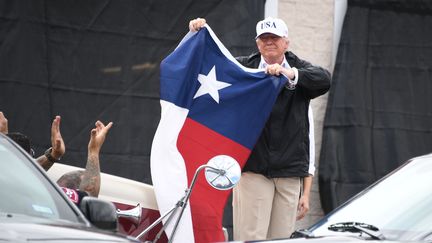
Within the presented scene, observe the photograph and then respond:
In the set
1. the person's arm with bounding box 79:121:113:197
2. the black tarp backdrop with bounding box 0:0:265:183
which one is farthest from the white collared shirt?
the black tarp backdrop with bounding box 0:0:265:183

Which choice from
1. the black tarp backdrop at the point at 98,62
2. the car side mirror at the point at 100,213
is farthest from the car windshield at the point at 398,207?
the black tarp backdrop at the point at 98,62

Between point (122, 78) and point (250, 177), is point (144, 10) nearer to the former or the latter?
point (122, 78)

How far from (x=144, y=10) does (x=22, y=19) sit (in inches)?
47.7

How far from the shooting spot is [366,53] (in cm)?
1195

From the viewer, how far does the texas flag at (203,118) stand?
8102 mm

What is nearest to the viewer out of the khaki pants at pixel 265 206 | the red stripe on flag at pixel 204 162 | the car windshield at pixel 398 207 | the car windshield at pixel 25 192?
the car windshield at pixel 25 192

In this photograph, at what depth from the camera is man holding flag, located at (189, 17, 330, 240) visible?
8266 mm

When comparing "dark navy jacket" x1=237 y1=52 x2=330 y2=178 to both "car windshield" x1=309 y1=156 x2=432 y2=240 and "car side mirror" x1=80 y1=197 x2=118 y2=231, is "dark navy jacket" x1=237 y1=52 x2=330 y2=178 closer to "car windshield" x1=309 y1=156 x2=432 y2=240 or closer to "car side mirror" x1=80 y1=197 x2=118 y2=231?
"car windshield" x1=309 y1=156 x2=432 y2=240

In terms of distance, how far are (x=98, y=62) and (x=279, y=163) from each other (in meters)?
2.61

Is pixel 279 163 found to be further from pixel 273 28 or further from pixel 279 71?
pixel 273 28

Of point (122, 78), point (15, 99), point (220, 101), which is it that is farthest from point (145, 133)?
point (220, 101)

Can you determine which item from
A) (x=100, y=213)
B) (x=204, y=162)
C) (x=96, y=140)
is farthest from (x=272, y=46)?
(x=100, y=213)

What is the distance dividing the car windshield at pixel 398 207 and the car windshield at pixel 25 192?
142 cm

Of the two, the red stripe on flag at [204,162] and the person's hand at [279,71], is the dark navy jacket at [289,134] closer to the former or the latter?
the person's hand at [279,71]
